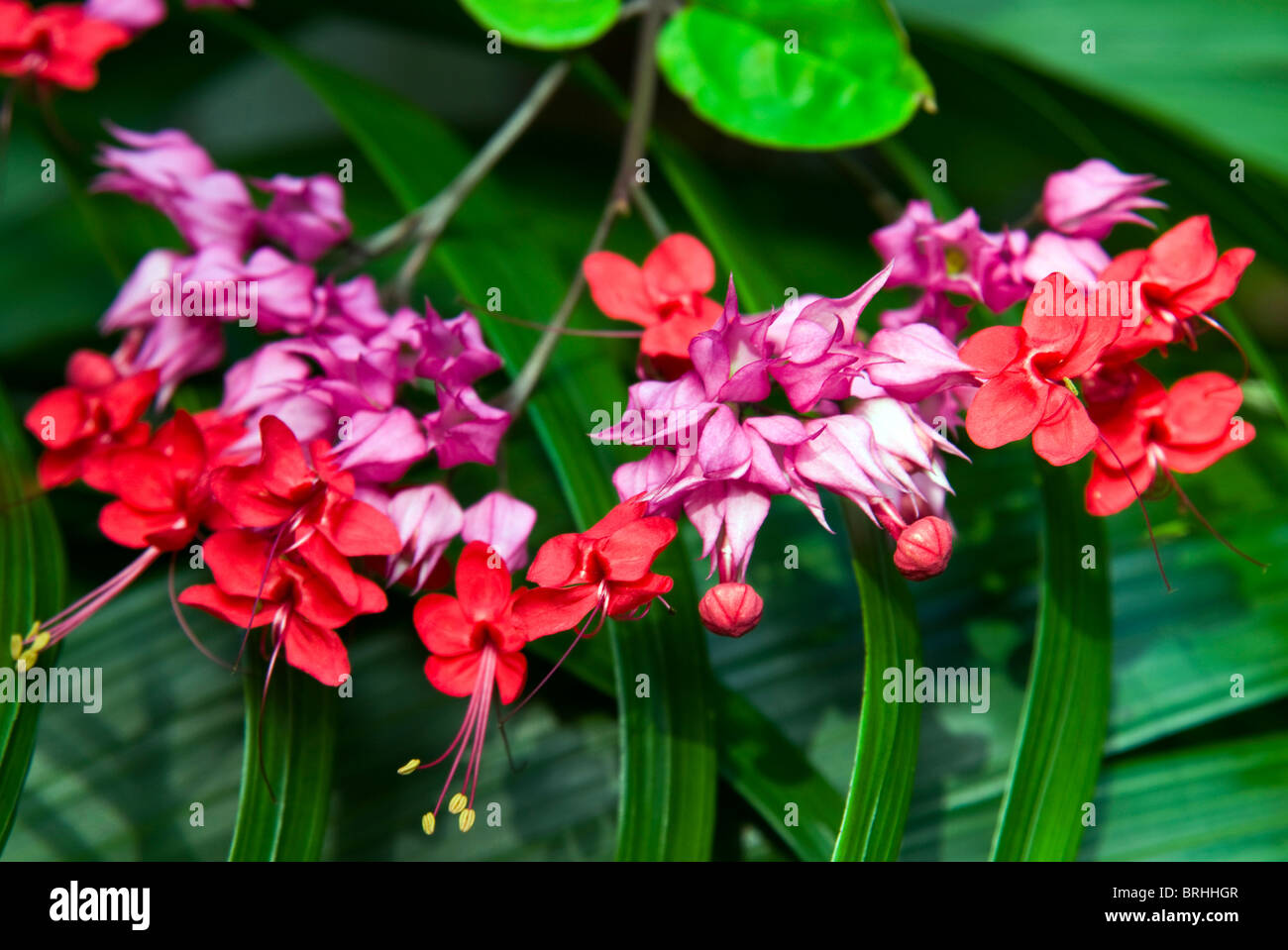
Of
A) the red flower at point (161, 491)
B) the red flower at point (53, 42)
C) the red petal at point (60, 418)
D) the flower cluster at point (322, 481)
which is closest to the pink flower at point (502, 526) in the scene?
the flower cluster at point (322, 481)

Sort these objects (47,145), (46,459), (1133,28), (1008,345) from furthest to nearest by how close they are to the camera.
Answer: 1. (1133,28)
2. (47,145)
3. (46,459)
4. (1008,345)

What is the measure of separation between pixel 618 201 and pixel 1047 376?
250mm

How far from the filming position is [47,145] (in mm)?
581

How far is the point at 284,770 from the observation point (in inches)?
17.3

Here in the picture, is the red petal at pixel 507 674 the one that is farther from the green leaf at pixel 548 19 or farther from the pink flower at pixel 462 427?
the green leaf at pixel 548 19

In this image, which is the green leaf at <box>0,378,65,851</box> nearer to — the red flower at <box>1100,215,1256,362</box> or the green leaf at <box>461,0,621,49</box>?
the green leaf at <box>461,0,621,49</box>

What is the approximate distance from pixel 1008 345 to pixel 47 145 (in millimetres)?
595

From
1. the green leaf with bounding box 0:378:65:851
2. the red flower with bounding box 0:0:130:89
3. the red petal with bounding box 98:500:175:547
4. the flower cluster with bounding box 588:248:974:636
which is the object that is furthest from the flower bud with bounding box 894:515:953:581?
the red flower with bounding box 0:0:130:89

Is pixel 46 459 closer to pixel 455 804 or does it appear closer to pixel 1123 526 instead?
pixel 455 804

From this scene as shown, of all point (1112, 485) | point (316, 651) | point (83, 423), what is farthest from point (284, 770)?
point (1112, 485)

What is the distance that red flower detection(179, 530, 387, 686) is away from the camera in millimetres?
362

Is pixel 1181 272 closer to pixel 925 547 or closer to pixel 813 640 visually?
pixel 925 547

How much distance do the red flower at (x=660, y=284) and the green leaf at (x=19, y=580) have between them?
1.07 feet
